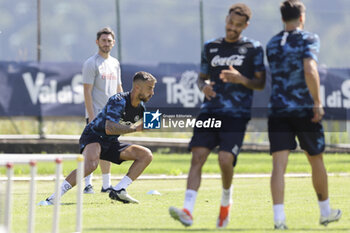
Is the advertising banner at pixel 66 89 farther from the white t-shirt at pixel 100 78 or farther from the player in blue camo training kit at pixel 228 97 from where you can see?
the player in blue camo training kit at pixel 228 97

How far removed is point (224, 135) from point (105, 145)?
271cm

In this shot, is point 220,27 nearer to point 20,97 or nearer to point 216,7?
point 216,7

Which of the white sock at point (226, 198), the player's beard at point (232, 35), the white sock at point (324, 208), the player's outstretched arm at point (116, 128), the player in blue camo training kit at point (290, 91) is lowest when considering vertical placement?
the white sock at point (324, 208)

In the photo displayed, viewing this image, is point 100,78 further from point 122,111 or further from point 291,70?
point 291,70

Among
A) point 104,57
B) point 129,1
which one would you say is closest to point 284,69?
point 104,57

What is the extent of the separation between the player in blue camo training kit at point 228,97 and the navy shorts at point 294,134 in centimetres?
28

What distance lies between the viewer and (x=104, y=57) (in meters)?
12.7

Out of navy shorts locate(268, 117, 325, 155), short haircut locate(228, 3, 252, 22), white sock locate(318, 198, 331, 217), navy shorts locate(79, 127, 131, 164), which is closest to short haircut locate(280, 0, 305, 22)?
short haircut locate(228, 3, 252, 22)

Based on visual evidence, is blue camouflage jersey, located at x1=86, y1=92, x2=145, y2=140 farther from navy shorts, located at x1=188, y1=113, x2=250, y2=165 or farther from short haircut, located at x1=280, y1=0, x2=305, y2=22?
short haircut, located at x1=280, y1=0, x2=305, y2=22

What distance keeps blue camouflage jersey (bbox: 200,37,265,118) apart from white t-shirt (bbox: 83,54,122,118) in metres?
4.48

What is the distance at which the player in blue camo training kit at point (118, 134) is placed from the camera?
10.1 metres

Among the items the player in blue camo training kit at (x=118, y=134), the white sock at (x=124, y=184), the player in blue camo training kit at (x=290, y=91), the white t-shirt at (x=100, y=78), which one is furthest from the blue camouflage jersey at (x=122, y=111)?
the player in blue camo training kit at (x=290, y=91)

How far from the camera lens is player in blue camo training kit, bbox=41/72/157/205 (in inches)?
399

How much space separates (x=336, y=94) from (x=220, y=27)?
6.89 metres
